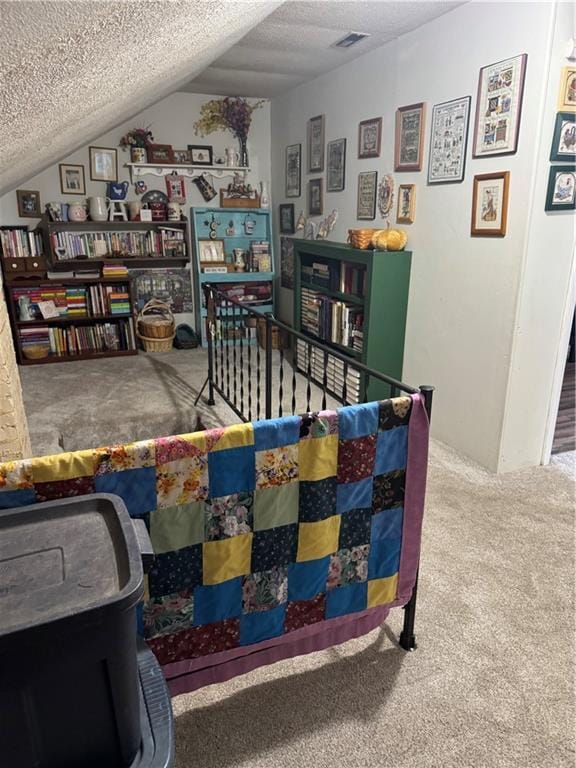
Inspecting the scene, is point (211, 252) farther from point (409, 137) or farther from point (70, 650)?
point (70, 650)

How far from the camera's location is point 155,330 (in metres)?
5.08

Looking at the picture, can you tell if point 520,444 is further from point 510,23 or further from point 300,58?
point 300,58

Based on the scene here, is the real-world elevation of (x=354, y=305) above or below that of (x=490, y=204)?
below

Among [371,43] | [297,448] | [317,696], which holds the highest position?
[371,43]

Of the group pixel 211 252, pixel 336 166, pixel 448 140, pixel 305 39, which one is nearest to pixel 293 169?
pixel 336 166

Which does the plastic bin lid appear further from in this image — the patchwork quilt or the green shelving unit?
the green shelving unit

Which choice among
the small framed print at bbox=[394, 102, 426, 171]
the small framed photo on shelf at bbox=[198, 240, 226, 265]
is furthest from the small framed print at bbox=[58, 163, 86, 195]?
the small framed print at bbox=[394, 102, 426, 171]

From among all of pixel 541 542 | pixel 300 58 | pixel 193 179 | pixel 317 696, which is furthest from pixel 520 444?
pixel 193 179

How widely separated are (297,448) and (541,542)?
5.22 ft

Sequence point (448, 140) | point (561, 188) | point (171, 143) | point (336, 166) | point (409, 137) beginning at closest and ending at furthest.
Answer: point (561, 188)
point (448, 140)
point (409, 137)
point (336, 166)
point (171, 143)

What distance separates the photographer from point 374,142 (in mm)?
3678

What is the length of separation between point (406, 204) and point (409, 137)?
0.40 m

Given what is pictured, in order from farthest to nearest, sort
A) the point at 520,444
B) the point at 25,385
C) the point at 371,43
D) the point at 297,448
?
the point at 25,385 → the point at 371,43 → the point at 520,444 → the point at 297,448

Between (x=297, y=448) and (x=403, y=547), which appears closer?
(x=297, y=448)
